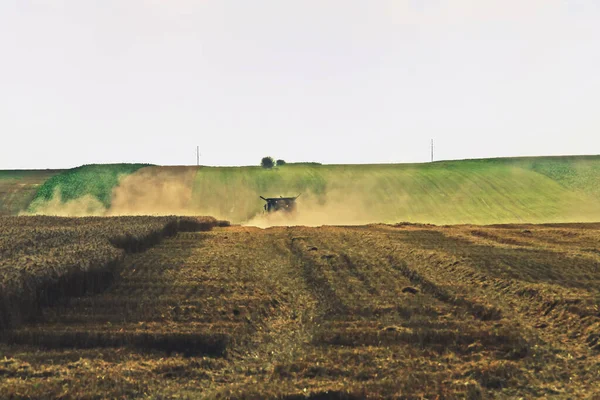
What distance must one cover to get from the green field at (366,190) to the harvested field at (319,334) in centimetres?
3953

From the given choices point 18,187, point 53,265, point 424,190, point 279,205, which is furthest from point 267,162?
point 53,265

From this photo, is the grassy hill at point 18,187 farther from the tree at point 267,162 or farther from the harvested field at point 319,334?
the harvested field at point 319,334

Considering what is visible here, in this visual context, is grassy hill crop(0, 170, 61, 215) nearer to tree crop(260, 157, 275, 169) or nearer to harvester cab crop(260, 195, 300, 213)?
tree crop(260, 157, 275, 169)

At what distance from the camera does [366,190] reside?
258 feet

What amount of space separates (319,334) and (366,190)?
215ft

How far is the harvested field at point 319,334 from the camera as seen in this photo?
35.0 feet

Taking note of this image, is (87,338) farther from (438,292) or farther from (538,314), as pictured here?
(538,314)

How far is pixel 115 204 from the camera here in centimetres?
7344

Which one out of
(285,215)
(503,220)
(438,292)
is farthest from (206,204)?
(438,292)

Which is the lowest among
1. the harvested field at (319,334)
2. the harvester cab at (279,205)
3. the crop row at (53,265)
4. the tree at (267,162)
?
the harvested field at (319,334)

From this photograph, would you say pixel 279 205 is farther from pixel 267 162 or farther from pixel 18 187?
pixel 18 187

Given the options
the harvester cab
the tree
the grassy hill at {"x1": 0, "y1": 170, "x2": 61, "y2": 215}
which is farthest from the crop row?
the tree

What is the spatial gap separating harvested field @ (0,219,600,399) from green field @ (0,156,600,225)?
130ft

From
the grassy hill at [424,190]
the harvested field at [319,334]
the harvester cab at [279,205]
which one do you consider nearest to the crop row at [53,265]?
the harvested field at [319,334]
